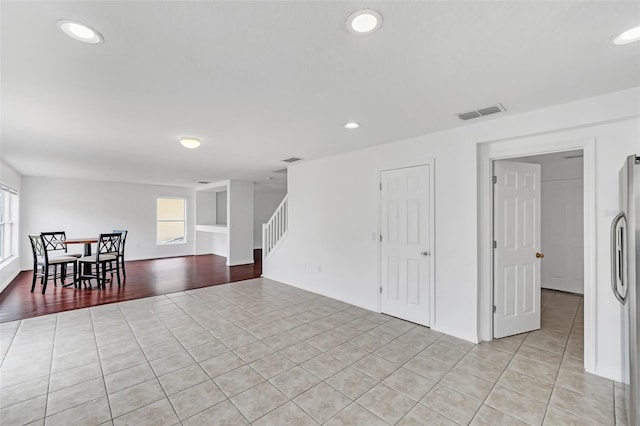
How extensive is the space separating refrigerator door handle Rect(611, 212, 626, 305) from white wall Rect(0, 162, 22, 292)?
8.72 m

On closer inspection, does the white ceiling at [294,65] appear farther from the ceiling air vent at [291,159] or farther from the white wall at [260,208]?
the white wall at [260,208]

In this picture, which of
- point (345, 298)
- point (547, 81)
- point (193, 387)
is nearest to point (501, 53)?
point (547, 81)

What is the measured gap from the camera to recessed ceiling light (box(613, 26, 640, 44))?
162 centimetres

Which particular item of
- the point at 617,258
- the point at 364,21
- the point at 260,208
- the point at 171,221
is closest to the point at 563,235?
the point at 617,258

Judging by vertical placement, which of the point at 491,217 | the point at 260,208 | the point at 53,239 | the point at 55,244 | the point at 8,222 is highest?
the point at 260,208

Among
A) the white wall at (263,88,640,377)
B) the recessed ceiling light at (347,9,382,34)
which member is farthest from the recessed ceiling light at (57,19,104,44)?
the white wall at (263,88,640,377)

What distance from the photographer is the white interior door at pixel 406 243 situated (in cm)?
374

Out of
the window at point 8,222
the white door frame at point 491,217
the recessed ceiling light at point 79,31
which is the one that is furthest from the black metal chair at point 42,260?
the white door frame at point 491,217

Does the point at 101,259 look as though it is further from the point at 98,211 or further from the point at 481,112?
the point at 481,112

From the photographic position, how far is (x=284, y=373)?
8.50 ft

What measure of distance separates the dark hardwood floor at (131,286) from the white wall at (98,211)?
775mm

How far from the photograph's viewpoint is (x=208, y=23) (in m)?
1.55

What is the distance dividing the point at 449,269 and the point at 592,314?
1285mm

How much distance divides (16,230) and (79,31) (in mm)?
8033
